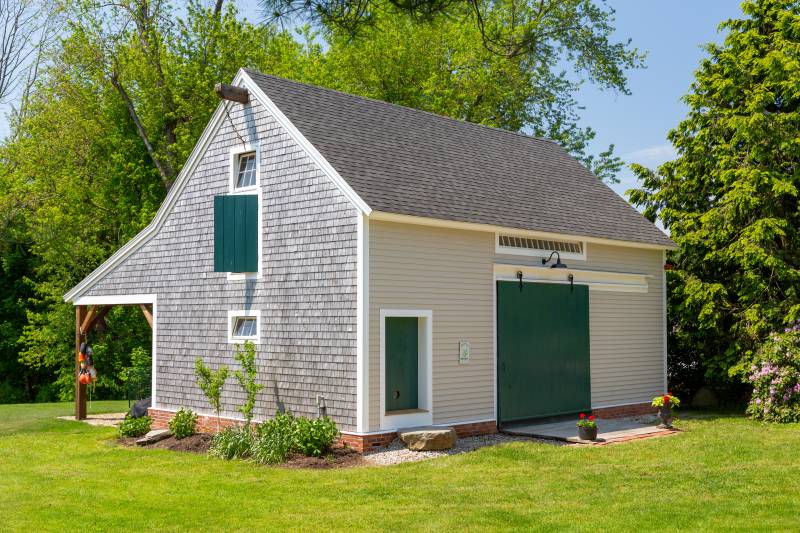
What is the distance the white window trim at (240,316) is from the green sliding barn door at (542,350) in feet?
13.8

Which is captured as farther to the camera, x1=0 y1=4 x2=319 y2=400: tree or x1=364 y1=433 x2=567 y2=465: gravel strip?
x1=0 y1=4 x2=319 y2=400: tree

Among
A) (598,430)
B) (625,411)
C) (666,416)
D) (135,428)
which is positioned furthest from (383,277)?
(625,411)

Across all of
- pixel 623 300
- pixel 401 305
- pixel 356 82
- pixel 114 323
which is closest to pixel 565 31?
pixel 356 82

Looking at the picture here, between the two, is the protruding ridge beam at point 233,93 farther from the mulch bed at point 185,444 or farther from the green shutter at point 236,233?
the mulch bed at point 185,444

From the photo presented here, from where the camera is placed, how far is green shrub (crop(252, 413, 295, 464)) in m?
12.5

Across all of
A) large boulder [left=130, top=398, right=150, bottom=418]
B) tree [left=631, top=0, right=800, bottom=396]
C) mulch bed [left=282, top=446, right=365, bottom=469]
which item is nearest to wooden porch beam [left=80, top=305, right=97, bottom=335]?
large boulder [left=130, top=398, right=150, bottom=418]

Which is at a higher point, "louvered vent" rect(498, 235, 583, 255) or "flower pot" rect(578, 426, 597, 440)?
"louvered vent" rect(498, 235, 583, 255)

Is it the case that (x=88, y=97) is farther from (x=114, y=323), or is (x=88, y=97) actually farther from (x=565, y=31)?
(x=565, y=31)

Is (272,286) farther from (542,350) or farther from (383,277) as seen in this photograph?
(542,350)

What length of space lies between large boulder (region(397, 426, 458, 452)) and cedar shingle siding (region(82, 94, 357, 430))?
2.95ft

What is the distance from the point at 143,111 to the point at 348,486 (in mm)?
24446

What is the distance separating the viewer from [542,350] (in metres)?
15.6

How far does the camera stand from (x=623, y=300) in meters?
17.5

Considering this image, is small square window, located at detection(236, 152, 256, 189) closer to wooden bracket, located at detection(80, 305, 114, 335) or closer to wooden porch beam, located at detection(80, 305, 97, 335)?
wooden bracket, located at detection(80, 305, 114, 335)
